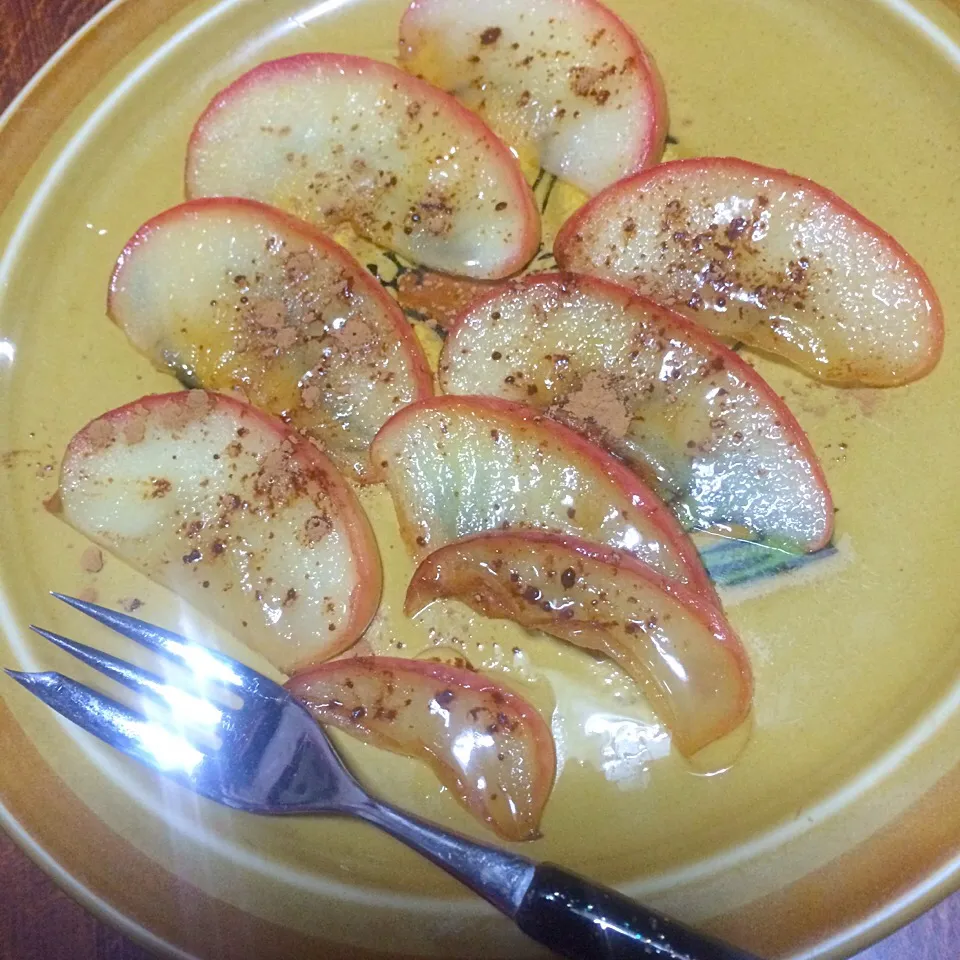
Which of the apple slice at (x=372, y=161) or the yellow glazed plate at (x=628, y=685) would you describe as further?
the apple slice at (x=372, y=161)

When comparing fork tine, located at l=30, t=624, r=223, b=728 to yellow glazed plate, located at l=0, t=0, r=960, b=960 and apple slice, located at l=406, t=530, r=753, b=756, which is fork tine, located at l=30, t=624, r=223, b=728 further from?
apple slice, located at l=406, t=530, r=753, b=756

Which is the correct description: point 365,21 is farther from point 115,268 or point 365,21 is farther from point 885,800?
point 885,800

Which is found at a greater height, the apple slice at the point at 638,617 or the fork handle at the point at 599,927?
the apple slice at the point at 638,617

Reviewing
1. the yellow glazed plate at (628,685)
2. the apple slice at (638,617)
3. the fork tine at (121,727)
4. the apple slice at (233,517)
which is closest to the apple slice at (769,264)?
the yellow glazed plate at (628,685)

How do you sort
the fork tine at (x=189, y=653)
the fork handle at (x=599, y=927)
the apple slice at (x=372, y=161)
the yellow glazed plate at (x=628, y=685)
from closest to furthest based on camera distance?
the fork handle at (x=599, y=927), the yellow glazed plate at (x=628, y=685), the fork tine at (x=189, y=653), the apple slice at (x=372, y=161)

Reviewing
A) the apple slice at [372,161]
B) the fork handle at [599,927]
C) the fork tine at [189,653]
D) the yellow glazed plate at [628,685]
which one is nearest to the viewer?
the fork handle at [599,927]

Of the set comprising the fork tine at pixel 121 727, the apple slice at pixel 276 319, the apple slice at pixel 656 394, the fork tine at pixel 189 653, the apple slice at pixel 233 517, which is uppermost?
the apple slice at pixel 656 394

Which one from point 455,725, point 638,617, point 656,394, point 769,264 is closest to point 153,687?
point 455,725

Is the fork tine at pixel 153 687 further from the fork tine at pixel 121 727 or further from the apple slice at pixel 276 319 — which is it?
the apple slice at pixel 276 319
